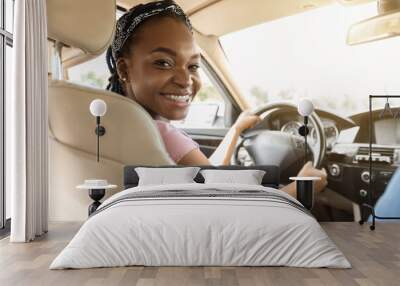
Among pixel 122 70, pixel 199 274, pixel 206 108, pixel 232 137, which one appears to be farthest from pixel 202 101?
pixel 199 274

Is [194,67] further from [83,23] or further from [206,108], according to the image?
[83,23]

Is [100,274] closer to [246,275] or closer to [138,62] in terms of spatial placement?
[246,275]

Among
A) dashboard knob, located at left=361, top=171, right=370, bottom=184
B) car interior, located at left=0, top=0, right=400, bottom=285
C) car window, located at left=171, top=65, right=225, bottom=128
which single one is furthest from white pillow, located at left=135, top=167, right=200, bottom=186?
dashboard knob, located at left=361, top=171, right=370, bottom=184

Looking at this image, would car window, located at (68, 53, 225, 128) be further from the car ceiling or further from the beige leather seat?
the car ceiling

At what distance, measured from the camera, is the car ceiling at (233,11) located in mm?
6914

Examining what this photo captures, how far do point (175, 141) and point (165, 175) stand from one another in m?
0.71

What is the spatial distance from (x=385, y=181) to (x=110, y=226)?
12.8 ft

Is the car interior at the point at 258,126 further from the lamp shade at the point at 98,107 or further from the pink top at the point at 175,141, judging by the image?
the lamp shade at the point at 98,107

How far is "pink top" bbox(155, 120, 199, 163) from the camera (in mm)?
6895

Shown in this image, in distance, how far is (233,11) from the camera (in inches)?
273

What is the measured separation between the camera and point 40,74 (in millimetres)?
6125

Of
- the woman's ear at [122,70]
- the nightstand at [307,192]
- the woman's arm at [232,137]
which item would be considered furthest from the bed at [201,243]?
the woman's ear at [122,70]

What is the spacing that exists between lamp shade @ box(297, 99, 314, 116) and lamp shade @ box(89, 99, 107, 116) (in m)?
2.20

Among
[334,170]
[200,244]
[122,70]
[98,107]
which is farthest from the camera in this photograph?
[334,170]
